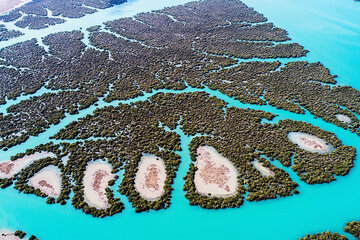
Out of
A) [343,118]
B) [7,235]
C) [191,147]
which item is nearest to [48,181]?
[7,235]

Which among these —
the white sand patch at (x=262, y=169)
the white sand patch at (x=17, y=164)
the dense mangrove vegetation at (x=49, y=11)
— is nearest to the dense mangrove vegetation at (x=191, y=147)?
the white sand patch at (x=262, y=169)

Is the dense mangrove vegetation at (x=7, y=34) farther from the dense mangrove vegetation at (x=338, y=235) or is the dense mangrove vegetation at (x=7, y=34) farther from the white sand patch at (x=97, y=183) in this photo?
the dense mangrove vegetation at (x=338, y=235)

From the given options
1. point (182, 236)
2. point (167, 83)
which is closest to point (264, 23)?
point (167, 83)

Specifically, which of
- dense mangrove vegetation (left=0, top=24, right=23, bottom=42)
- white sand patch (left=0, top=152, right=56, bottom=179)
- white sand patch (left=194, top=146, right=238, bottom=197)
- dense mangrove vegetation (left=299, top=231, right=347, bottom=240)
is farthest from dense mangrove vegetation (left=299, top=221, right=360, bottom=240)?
dense mangrove vegetation (left=0, top=24, right=23, bottom=42)

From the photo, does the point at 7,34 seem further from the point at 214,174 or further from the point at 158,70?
the point at 214,174

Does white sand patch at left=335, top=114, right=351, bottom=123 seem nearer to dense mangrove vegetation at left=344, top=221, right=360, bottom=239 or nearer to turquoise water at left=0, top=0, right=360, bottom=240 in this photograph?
turquoise water at left=0, top=0, right=360, bottom=240

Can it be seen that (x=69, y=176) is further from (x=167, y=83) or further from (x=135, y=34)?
(x=135, y=34)
